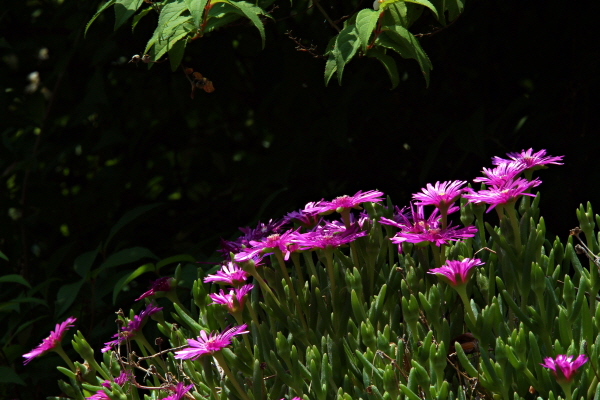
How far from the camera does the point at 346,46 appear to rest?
3.77 feet

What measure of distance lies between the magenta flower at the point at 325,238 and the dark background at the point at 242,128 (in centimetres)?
50

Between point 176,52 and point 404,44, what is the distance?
1.40 feet

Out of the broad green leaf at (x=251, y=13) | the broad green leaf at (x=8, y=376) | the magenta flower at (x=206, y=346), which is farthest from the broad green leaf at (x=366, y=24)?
the broad green leaf at (x=8, y=376)

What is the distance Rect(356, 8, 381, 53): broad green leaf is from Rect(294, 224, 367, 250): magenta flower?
32cm

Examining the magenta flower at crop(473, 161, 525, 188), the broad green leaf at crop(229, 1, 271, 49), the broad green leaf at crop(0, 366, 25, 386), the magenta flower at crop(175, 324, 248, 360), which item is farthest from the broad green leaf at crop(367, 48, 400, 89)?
the broad green leaf at crop(0, 366, 25, 386)

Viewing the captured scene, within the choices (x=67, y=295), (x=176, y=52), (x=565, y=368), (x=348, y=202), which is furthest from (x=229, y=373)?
(x=67, y=295)

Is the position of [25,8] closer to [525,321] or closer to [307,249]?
[307,249]

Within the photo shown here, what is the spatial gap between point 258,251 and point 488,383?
338 millimetres

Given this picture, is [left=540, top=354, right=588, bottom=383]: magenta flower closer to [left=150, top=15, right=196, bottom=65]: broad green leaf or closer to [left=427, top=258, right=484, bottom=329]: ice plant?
[left=427, top=258, right=484, bottom=329]: ice plant

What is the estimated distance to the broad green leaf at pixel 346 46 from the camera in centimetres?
112

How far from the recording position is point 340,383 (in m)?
0.89

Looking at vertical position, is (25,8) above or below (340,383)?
above

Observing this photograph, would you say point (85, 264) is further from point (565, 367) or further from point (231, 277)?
point (565, 367)

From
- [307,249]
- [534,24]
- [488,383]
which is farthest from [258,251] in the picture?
[534,24]
